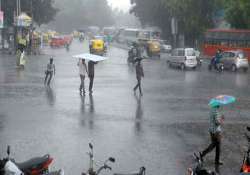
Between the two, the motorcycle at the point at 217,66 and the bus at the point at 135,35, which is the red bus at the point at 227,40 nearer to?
the motorcycle at the point at 217,66

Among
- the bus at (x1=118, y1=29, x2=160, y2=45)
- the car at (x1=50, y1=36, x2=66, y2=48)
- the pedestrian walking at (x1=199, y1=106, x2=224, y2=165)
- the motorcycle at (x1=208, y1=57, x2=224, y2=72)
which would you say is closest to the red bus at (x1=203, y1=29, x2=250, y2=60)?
the motorcycle at (x1=208, y1=57, x2=224, y2=72)

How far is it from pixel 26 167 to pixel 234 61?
33720 millimetres

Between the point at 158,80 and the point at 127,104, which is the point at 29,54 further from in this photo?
the point at 127,104

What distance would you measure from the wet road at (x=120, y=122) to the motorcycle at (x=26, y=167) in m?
1.97

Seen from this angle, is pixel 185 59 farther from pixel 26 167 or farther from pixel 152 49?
pixel 26 167

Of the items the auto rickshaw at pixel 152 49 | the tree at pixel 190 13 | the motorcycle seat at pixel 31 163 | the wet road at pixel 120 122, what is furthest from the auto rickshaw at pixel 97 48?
the motorcycle seat at pixel 31 163

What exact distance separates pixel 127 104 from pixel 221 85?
9.61 meters

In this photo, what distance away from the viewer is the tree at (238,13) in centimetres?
5200

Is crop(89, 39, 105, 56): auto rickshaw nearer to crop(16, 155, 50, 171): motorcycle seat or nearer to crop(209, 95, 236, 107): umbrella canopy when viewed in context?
crop(209, 95, 236, 107): umbrella canopy

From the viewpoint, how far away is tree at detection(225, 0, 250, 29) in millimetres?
52000

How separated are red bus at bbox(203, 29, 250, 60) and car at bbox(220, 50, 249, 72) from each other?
31.2ft

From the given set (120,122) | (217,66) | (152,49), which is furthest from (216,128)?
(152,49)

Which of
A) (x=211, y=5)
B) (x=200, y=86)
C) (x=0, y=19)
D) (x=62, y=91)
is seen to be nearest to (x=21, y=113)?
(x=62, y=91)

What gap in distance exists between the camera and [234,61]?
41.7m
